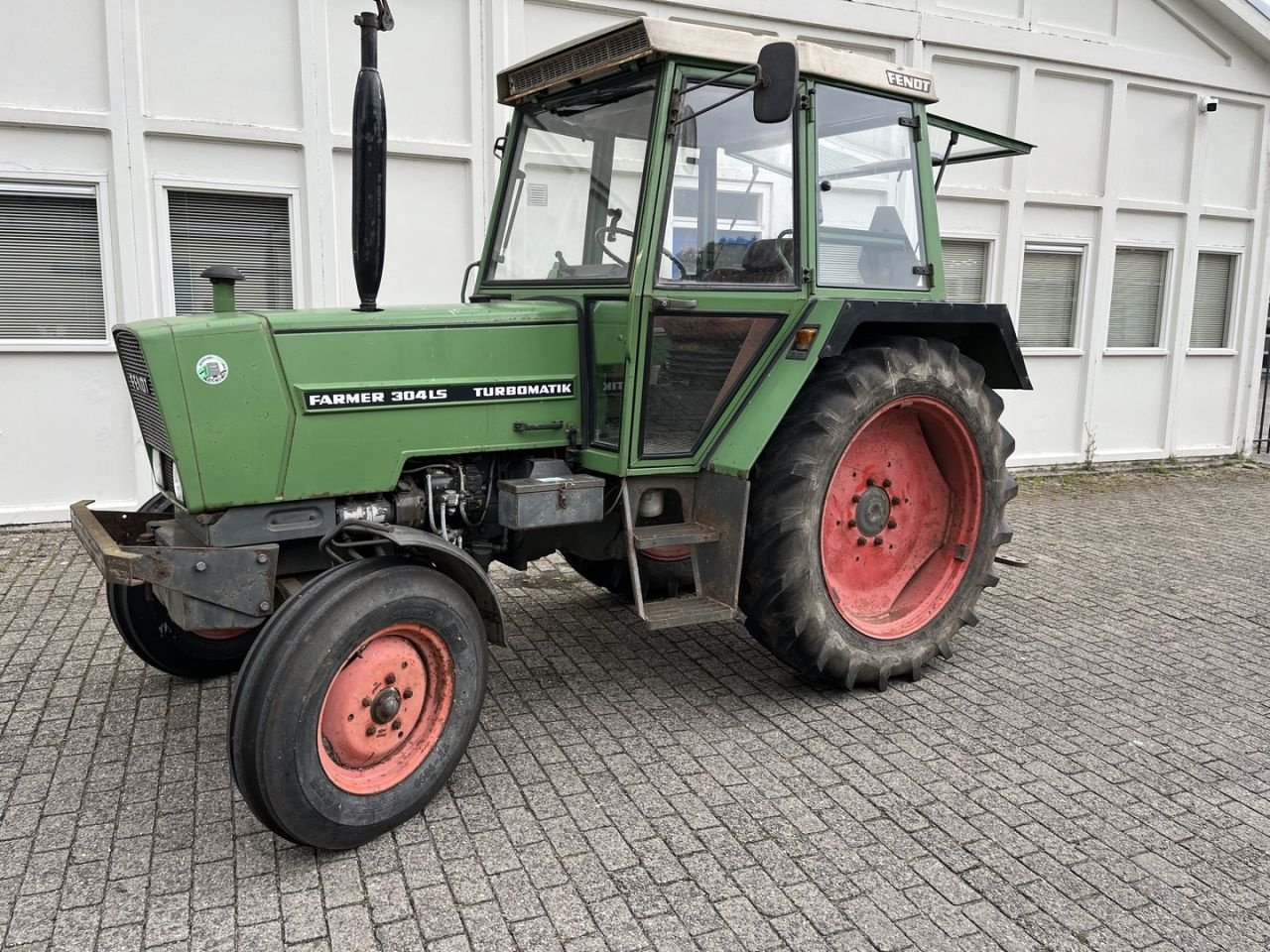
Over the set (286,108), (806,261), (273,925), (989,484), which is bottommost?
(273,925)

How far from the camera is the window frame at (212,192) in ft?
21.9

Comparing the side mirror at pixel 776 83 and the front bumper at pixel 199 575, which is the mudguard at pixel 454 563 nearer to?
the front bumper at pixel 199 575

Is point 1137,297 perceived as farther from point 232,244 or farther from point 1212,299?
point 232,244

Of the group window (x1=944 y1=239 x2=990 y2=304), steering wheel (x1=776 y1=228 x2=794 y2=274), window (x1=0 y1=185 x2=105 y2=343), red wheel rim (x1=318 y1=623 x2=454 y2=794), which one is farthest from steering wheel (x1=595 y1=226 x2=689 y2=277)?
window (x1=944 y1=239 x2=990 y2=304)

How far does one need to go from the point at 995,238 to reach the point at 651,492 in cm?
670

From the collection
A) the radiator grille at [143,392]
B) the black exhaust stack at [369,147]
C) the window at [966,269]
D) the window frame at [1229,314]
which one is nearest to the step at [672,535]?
the black exhaust stack at [369,147]

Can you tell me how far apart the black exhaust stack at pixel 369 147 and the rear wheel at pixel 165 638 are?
1.36 meters

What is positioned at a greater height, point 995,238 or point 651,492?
point 995,238

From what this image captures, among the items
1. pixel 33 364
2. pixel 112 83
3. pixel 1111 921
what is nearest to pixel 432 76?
pixel 112 83

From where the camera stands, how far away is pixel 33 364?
6598 mm

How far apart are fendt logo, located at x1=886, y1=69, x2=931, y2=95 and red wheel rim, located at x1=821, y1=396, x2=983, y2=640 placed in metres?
1.31

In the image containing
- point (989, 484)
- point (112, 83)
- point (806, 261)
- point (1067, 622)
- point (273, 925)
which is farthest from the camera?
point (112, 83)

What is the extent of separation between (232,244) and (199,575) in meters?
4.57

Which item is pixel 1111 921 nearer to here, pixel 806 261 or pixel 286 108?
pixel 806 261
